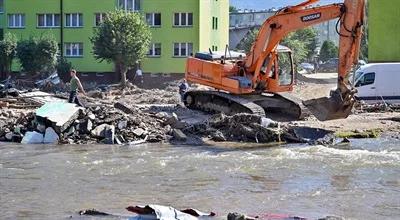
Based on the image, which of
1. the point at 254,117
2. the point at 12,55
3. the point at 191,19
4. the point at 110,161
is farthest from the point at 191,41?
the point at 110,161

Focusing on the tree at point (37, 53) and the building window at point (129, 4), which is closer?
the tree at point (37, 53)

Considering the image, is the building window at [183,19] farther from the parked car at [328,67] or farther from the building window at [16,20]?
the parked car at [328,67]

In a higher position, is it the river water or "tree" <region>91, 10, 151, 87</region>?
"tree" <region>91, 10, 151, 87</region>

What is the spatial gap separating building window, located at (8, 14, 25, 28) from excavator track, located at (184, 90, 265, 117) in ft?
119

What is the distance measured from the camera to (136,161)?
1903 centimetres

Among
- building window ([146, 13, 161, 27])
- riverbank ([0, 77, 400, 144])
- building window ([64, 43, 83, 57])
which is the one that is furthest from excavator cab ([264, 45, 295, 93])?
building window ([64, 43, 83, 57])

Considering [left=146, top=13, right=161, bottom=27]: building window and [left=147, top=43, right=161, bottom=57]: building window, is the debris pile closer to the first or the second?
[left=147, top=43, right=161, bottom=57]: building window

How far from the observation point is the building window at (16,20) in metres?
62.8

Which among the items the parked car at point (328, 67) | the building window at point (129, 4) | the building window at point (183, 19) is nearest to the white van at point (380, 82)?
the building window at point (183, 19)

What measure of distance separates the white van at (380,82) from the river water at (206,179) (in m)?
10.4

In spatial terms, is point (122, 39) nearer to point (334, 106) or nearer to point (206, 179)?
point (334, 106)

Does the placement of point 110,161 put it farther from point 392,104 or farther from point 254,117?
point 392,104

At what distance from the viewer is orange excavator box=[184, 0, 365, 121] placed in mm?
24228

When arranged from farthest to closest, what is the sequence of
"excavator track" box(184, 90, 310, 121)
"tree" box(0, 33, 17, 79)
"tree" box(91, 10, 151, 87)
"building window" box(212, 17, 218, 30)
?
1. "building window" box(212, 17, 218, 30)
2. "tree" box(0, 33, 17, 79)
3. "tree" box(91, 10, 151, 87)
4. "excavator track" box(184, 90, 310, 121)
